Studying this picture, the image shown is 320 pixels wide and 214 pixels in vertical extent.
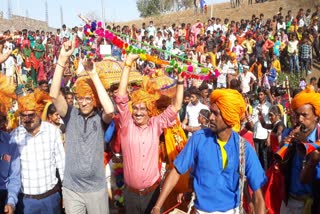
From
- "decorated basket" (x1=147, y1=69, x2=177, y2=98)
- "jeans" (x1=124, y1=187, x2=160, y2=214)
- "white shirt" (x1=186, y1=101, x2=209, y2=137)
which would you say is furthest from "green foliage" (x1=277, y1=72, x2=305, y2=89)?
"jeans" (x1=124, y1=187, x2=160, y2=214)

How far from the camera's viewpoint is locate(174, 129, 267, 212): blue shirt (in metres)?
3.41

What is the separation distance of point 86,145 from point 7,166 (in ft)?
2.53

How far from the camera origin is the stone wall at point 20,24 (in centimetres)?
3135

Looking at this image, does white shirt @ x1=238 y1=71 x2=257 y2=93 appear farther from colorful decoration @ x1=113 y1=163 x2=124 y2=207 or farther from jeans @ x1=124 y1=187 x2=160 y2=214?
jeans @ x1=124 y1=187 x2=160 y2=214

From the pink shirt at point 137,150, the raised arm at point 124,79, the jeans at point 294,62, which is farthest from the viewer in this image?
the jeans at point 294,62

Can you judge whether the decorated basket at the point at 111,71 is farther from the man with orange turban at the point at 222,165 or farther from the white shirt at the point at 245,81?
the white shirt at the point at 245,81

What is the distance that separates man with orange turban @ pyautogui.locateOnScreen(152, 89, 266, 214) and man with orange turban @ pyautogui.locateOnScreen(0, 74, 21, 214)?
4.90ft

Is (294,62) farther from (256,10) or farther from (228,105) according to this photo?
(228,105)

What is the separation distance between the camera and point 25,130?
435 centimetres

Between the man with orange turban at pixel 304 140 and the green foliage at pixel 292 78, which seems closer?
the man with orange turban at pixel 304 140

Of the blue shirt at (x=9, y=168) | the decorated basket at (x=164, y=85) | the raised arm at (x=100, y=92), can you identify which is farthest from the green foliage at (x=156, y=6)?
the blue shirt at (x=9, y=168)

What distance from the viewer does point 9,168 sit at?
4.03 metres

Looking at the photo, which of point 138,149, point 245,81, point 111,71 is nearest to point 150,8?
point 245,81

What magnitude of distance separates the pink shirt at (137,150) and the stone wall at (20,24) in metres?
28.4
